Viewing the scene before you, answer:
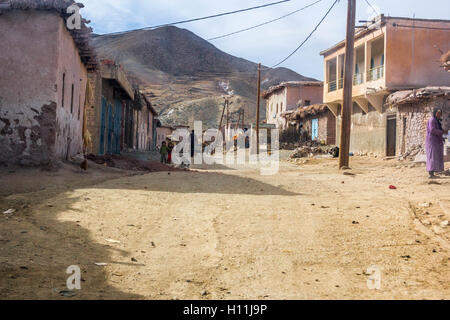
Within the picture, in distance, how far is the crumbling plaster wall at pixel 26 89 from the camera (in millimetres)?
9180

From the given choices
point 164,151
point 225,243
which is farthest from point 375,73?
point 225,243

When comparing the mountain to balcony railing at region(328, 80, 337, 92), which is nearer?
balcony railing at region(328, 80, 337, 92)

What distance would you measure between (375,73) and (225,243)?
63.6ft

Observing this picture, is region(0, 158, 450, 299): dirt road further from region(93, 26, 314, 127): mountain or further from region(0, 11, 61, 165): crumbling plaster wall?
region(93, 26, 314, 127): mountain

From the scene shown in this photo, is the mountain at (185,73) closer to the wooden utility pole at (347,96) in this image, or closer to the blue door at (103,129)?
the blue door at (103,129)

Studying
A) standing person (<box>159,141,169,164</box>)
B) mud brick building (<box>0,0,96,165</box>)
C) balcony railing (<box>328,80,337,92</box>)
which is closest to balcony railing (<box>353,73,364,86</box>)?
balcony railing (<box>328,80,337,92</box>)

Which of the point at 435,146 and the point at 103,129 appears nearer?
the point at 435,146

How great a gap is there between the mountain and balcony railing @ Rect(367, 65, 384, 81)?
4681 centimetres

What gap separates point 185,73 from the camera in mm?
146750

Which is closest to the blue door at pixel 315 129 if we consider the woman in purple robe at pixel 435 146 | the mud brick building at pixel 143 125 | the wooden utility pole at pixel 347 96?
the mud brick building at pixel 143 125

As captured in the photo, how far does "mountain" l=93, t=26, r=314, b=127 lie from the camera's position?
7594 centimetres

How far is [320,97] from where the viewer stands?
38250 mm

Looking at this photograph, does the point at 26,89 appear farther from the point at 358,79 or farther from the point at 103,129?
the point at 358,79

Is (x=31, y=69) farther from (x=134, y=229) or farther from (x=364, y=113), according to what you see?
(x=364, y=113)
